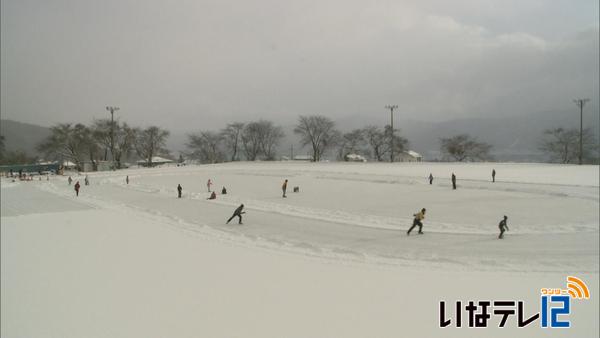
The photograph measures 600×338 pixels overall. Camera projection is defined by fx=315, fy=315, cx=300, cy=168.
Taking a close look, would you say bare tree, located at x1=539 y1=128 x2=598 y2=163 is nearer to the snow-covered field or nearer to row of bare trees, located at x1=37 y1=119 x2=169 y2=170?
the snow-covered field

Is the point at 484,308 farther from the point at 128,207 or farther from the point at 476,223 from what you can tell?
the point at 128,207

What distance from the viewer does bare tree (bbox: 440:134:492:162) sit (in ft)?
251

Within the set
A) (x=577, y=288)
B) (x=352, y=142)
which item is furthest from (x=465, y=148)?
(x=577, y=288)

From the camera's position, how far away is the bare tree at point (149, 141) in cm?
7894

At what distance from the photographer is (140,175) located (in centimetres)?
4697

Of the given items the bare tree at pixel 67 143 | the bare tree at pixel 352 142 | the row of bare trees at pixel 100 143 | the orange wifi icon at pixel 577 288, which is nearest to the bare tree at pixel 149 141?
the row of bare trees at pixel 100 143

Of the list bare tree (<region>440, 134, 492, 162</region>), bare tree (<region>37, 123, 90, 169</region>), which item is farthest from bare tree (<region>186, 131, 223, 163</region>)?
bare tree (<region>440, 134, 492, 162</region>)

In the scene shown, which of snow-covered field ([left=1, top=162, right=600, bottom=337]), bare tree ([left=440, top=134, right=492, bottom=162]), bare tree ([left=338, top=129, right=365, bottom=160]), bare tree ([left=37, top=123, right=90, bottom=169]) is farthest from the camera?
bare tree ([left=338, top=129, right=365, bottom=160])

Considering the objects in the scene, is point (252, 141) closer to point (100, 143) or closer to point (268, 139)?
point (268, 139)

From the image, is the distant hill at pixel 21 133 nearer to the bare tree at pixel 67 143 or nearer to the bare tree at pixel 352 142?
the bare tree at pixel 67 143

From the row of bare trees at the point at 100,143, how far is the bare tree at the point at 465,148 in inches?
2841

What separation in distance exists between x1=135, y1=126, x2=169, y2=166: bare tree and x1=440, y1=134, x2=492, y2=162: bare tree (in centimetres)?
7221

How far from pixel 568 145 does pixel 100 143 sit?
102 meters

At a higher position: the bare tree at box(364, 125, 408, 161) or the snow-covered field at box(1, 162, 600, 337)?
the bare tree at box(364, 125, 408, 161)
